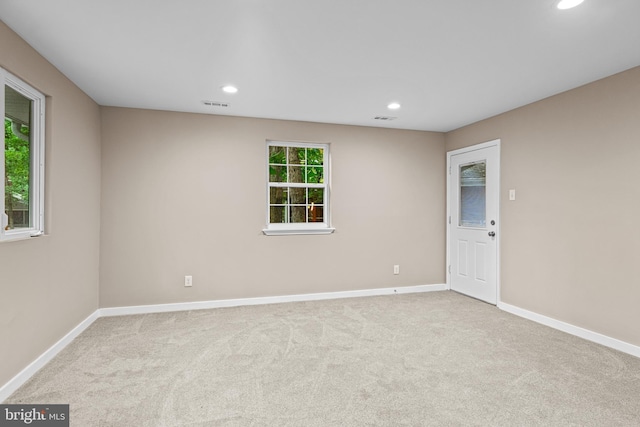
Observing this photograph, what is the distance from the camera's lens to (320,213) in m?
4.71

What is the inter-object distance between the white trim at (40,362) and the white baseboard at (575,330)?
450 cm

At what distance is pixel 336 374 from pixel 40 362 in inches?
86.6

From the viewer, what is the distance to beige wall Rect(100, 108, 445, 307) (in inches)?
154

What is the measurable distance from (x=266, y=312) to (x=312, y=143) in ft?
7.37

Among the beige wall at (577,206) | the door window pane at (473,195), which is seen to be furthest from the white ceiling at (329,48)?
the door window pane at (473,195)

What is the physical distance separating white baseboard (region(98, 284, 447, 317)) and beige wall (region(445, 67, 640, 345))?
1281 mm

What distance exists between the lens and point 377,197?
482 centimetres

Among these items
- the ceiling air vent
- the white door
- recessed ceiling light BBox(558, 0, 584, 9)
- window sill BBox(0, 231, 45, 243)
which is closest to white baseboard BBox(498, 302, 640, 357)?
the white door

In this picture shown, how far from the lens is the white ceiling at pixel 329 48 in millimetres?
2012

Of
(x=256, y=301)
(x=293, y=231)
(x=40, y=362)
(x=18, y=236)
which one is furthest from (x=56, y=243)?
(x=293, y=231)

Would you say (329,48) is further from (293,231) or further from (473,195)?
(473,195)

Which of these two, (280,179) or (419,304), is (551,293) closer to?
(419,304)

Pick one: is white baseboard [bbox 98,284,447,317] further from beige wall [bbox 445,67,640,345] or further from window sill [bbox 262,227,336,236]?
beige wall [bbox 445,67,640,345]

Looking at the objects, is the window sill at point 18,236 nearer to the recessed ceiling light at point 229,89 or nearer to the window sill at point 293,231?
the recessed ceiling light at point 229,89
